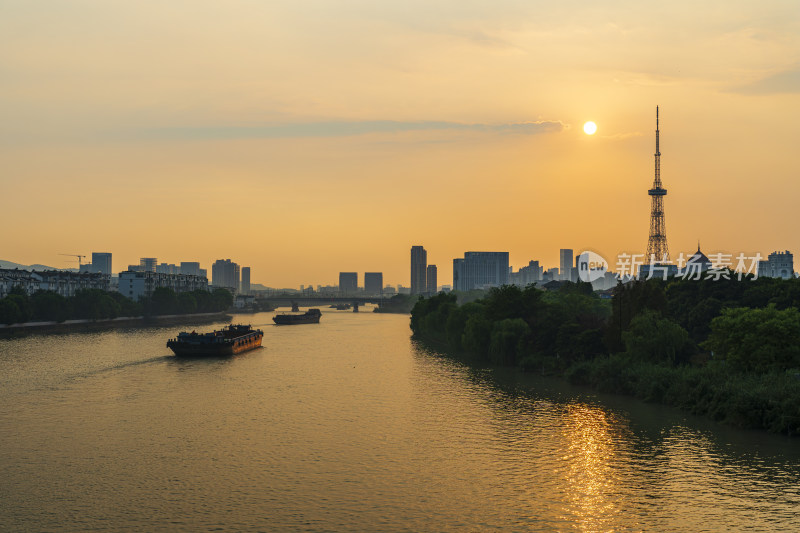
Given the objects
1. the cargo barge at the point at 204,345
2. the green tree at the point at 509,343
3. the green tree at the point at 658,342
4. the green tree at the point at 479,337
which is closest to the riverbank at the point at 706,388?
the green tree at the point at 658,342

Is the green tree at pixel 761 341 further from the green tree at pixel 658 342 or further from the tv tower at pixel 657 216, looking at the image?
the tv tower at pixel 657 216

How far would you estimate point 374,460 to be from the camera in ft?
138

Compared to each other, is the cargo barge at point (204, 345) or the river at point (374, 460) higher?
the cargo barge at point (204, 345)

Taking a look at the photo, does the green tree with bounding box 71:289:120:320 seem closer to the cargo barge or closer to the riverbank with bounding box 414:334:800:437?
the cargo barge

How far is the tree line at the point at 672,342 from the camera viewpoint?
167ft

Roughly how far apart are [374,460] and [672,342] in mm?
36227

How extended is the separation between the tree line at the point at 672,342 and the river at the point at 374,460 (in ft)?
7.46

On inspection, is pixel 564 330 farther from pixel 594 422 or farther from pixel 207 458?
pixel 207 458

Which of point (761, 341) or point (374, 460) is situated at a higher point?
point (761, 341)

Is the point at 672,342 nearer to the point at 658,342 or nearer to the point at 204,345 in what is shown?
the point at 658,342

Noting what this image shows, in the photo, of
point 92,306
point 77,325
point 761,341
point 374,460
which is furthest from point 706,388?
point 92,306

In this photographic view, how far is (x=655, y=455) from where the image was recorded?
4325 cm

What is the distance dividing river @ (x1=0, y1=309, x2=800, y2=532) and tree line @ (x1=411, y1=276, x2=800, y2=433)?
2.27 meters

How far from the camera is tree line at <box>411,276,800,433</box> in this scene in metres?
50.9
